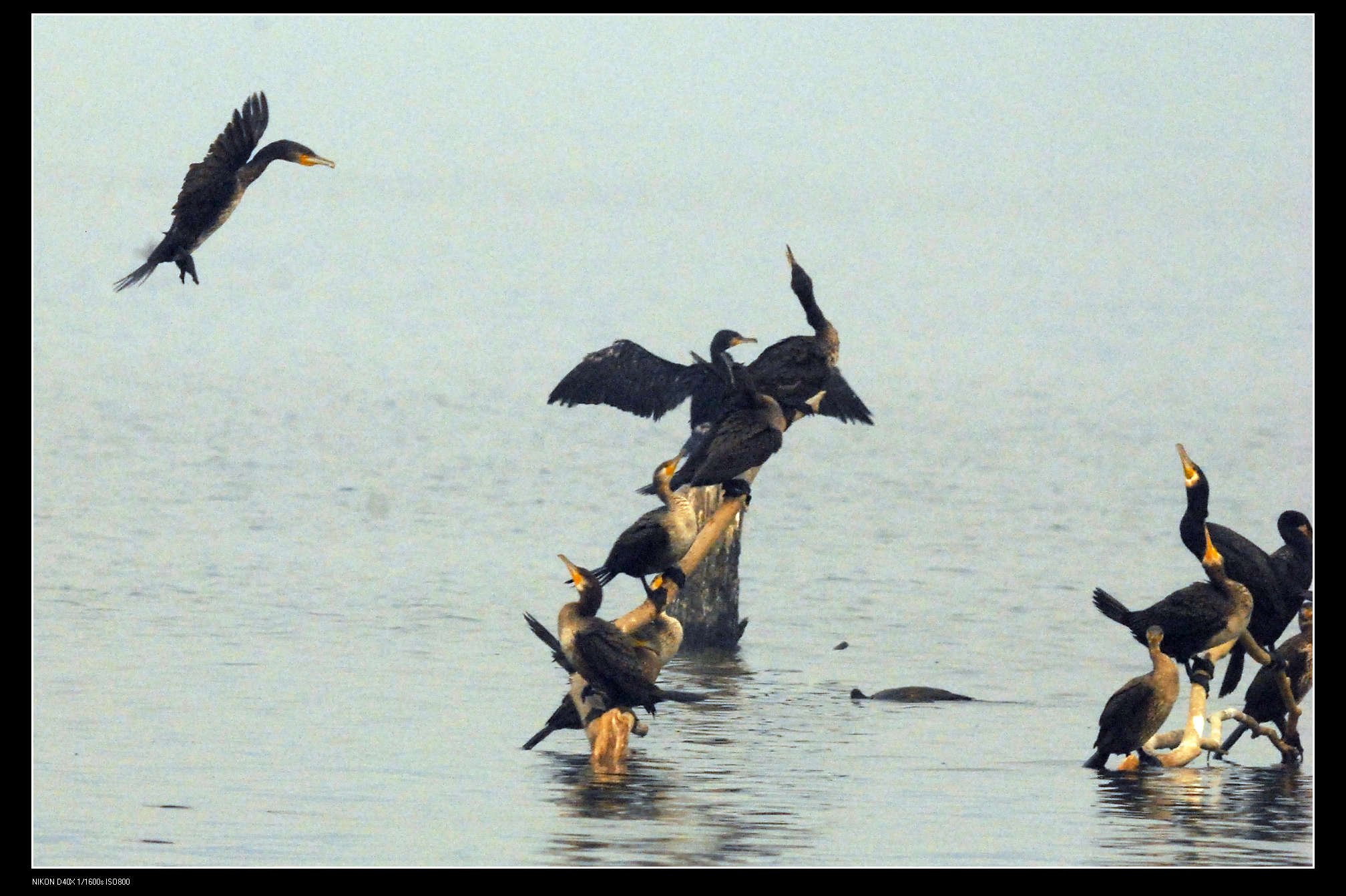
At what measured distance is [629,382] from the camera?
1697cm

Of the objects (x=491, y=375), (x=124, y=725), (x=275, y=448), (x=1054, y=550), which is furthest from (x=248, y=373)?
(x=124, y=725)

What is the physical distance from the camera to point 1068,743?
14625mm

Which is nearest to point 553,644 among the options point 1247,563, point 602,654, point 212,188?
point 602,654

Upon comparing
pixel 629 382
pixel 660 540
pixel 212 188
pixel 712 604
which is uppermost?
pixel 212 188

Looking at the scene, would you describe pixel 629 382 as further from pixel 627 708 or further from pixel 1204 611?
pixel 1204 611

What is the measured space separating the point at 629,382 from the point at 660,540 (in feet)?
14.1

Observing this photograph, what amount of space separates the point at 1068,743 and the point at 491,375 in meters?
41.2

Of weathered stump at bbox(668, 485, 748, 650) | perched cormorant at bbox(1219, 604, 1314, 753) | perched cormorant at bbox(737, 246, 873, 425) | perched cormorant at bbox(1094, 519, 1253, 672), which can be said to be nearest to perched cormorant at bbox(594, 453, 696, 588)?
perched cormorant at bbox(737, 246, 873, 425)

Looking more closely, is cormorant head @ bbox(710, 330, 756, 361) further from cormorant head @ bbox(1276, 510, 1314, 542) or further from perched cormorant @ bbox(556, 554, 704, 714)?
cormorant head @ bbox(1276, 510, 1314, 542)

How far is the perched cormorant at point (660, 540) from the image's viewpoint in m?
12.8

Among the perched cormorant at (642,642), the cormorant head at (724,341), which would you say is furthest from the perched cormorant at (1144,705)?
the cormorant head at (724,341)

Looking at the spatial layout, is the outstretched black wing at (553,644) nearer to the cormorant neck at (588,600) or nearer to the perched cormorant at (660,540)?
the cormorant neck at (588,600)
